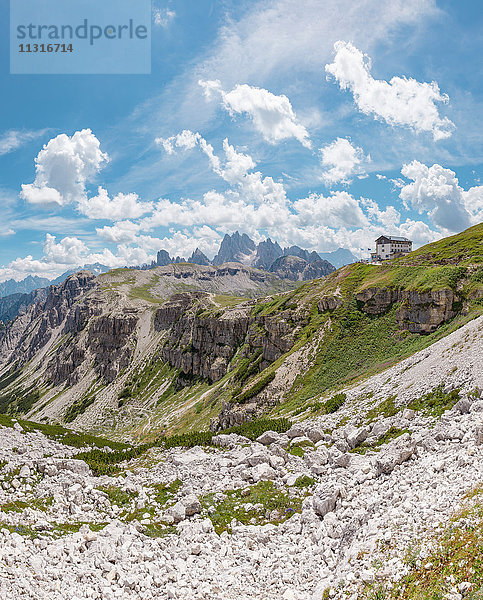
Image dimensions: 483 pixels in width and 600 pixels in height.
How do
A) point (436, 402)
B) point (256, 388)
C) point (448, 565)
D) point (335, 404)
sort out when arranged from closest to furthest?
1. point (448, 565)
2. point (436, 402)
3. point (335, 404)
4. point (256, 388)

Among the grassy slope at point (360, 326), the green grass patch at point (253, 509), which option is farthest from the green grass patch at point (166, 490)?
the grassy slope at point (360, 326)

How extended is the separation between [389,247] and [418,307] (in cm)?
12547

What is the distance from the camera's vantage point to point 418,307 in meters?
65.6

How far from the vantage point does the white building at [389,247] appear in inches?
6993

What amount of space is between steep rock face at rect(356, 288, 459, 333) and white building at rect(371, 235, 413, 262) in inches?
4310

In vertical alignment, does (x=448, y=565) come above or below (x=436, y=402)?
below

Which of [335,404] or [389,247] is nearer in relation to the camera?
[335,404]

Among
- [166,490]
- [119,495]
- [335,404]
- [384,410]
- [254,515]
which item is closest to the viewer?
[254,515]

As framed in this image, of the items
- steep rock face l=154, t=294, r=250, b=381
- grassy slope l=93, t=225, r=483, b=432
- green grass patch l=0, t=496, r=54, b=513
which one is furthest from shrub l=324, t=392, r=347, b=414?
steep rock face l=154, t=294, r=250, b=381

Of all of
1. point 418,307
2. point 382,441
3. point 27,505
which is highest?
point 418,307

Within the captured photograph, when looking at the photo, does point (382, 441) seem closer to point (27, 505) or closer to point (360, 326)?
point (27, 505)

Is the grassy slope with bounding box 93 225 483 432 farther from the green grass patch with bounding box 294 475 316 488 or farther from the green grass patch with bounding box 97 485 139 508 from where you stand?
the green grass patch with bounding box 97 485 139 508

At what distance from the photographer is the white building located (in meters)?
178

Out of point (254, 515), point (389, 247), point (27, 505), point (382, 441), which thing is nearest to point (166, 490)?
point (254, 515)
